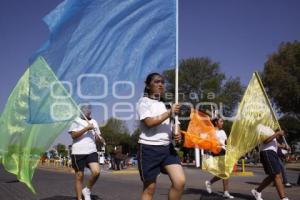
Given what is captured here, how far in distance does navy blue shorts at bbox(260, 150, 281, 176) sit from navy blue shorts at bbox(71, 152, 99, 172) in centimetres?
292

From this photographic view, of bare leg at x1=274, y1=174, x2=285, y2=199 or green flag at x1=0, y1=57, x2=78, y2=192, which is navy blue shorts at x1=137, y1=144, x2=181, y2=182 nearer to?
green flag at x1=0, y1=57, x2=78, y2=192

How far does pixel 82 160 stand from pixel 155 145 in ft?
10.4

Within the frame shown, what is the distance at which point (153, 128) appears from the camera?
5312mm

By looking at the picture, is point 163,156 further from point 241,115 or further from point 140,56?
point 241,115

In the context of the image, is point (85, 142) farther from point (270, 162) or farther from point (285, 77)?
point (285, 77)

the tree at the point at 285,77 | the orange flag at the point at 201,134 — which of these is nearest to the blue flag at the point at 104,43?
the orange flag at the point at 201,134

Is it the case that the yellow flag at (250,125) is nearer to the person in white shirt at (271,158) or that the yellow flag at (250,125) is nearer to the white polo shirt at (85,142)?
the person in white shirt at (271,158)

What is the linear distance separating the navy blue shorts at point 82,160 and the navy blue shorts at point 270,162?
9.57 feet

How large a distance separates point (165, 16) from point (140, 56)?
26.0 inches

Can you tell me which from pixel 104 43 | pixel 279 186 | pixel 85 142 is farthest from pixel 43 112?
pixel 279 186

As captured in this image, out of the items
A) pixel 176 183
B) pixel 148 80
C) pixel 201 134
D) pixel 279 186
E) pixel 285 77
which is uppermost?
pixel 285 77

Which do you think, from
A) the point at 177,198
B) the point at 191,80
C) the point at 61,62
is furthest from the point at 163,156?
the point at 191,80

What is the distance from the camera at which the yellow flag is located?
8.77m

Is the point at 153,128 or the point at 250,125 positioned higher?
the point at 250,125
